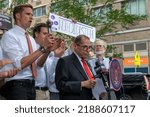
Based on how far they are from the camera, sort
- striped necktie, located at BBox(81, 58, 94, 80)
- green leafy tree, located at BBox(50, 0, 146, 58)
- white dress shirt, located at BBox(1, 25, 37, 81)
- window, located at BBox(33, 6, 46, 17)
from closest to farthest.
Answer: white dress shirt, located at BBox(1, 25, 37, 81), striped necktie, located at BBox(81, 58, 94, 80), green leafy tree, located at BBox(50, 0, 146, 58), window, located at BBox(33, 6, 46, 17)

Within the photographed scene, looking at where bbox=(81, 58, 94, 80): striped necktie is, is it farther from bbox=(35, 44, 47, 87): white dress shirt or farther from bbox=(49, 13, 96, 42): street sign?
bbox=(49, 13, 96, 42): street sign

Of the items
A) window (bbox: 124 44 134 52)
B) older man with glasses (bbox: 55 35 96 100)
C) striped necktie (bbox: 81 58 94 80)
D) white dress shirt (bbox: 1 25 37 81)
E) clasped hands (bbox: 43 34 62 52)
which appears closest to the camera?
clasped hands (bbox: 43 34 62 52)

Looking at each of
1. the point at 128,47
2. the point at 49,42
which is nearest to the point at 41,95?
the point at 49,42

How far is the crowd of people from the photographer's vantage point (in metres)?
3.46

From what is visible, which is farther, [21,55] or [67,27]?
[67,27]

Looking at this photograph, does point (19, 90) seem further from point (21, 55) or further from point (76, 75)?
point (76, 75)

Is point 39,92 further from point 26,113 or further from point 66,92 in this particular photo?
point 26,113

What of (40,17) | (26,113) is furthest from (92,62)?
(40,17)

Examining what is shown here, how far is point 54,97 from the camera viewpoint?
479cm

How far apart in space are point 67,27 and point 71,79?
4.86 feet

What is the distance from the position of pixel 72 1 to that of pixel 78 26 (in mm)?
11742

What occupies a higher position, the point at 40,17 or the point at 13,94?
the point at 40,17

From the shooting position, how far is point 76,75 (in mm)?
3969

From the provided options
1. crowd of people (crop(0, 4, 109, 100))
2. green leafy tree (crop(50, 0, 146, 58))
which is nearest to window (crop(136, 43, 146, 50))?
green leafy tree (crop(50, 0, 146, 58))
